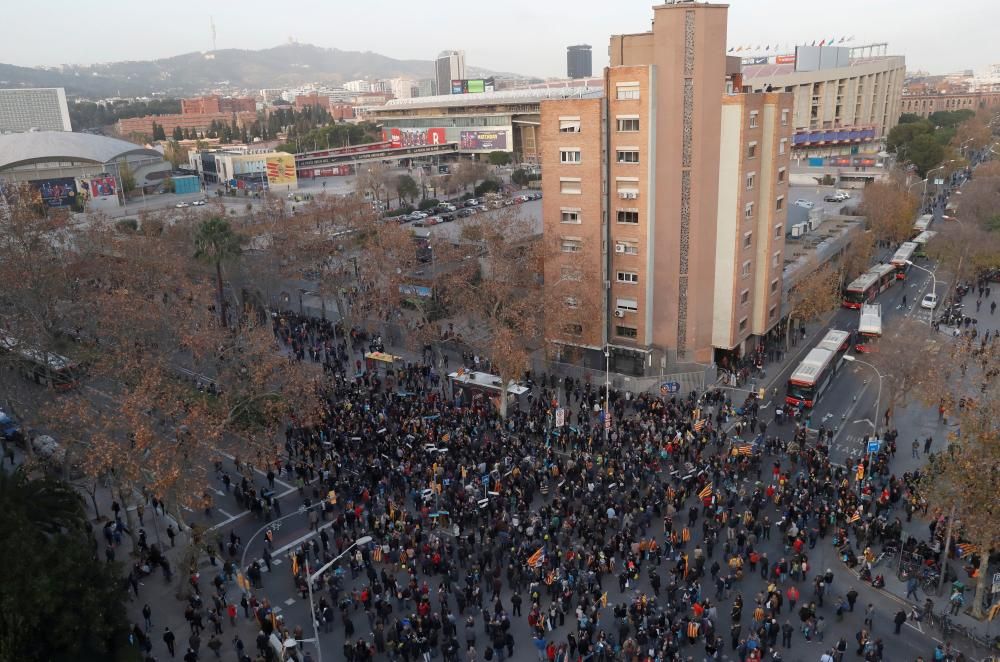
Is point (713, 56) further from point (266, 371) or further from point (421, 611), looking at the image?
point (421, 611)

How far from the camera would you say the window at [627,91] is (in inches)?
1446

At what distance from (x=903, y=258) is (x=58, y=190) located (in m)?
106

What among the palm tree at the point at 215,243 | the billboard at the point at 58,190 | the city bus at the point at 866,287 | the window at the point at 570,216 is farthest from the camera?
the billboard at the point at 58,190

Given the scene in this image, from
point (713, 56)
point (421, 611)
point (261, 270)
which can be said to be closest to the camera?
point (421, 611)

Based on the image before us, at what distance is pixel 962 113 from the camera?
14875cm

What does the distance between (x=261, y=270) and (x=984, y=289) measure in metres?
53.9

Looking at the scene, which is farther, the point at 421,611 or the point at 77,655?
the point at 421,611

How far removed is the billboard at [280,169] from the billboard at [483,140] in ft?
118

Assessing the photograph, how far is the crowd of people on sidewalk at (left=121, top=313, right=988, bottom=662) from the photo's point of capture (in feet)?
66.4

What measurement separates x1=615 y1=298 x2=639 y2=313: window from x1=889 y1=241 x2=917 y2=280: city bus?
99.8ft

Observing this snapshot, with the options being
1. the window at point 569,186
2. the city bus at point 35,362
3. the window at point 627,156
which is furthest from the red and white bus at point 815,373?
the city bus at point 35,362

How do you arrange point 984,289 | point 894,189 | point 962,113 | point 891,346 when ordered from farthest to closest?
point 962,113 < point 894,189 < point 984,289 < point 891,346

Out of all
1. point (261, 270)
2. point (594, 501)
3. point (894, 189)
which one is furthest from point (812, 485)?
point (894, 189)

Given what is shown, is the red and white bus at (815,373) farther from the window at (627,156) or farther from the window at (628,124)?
the window at (628,124)
